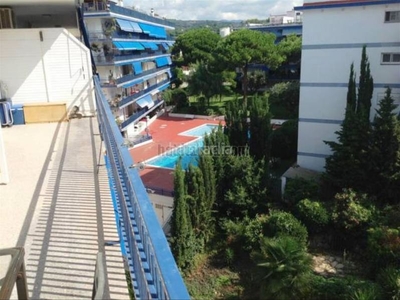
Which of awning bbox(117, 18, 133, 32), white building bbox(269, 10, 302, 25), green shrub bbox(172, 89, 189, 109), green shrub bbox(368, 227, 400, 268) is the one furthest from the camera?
white building bbox(269, 10, 302, 25)

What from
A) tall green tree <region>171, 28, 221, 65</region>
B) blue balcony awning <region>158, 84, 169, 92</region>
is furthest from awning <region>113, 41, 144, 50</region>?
tall green tree <region>171, 28, 221, 65</region>

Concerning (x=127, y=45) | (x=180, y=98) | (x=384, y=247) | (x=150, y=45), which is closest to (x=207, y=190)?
(x=384, y=247)

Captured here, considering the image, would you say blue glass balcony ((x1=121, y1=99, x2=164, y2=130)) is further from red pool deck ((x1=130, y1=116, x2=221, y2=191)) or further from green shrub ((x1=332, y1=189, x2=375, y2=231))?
green shrub ((x1=332, y1=189, x2=375, y2=231))

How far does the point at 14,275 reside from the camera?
182cm

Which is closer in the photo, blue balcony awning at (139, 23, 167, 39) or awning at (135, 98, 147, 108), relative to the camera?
awning at (135, 98, 147, 108)

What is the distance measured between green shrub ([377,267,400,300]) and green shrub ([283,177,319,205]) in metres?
3.70

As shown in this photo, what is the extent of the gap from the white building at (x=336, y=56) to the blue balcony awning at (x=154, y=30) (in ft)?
51.5

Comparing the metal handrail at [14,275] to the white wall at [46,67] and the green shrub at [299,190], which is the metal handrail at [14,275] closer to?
the white wall at [46,67]

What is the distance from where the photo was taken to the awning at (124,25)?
22.2 m

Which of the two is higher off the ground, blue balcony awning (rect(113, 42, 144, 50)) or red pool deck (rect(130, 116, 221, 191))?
blue balcony awning (rect(113, 42, 144, 50))

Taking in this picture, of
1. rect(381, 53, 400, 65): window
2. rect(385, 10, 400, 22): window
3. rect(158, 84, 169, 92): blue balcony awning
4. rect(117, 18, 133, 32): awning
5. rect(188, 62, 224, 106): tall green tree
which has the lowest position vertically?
rect(158, 84, 169, 92): blue balcony awning

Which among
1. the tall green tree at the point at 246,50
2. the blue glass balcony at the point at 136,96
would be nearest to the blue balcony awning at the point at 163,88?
the blue glass balcony at the point at 136,96

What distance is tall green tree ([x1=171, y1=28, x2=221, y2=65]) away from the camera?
37094mm

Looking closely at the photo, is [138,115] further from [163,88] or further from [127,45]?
[163,88]
